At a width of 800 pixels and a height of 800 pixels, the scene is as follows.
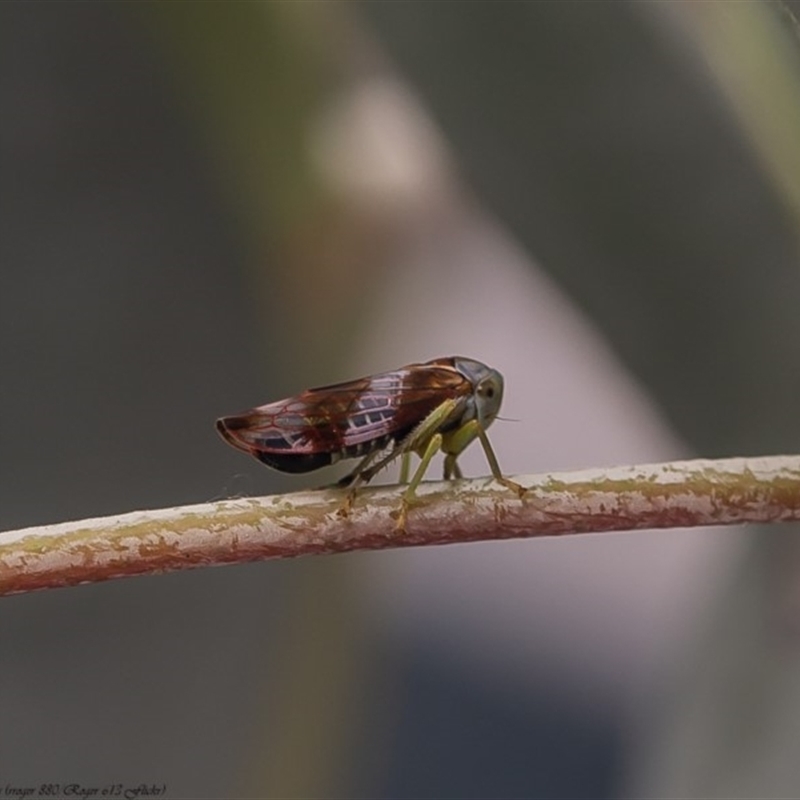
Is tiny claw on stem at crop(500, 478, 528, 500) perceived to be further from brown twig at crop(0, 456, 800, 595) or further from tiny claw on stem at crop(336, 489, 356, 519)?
tiny claw on stem at crop(336, 489, 356, 519)

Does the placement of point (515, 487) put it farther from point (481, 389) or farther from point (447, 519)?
point (481, 389)

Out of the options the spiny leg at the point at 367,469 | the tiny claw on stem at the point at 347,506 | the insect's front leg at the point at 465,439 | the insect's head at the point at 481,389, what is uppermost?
the insect's head at the point at 481,389

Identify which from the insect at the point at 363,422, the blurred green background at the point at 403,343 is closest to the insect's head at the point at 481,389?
the insect at the point at 363,422

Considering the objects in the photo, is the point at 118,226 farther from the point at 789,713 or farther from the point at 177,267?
the point at 789,713

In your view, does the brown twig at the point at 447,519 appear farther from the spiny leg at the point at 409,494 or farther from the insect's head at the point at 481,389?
the insect's head at the point at 481,389

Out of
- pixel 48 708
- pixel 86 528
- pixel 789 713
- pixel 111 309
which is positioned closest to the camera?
pixel 86 528

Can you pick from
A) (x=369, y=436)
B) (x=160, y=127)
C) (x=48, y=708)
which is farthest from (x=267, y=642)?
(x=160, y=127)
